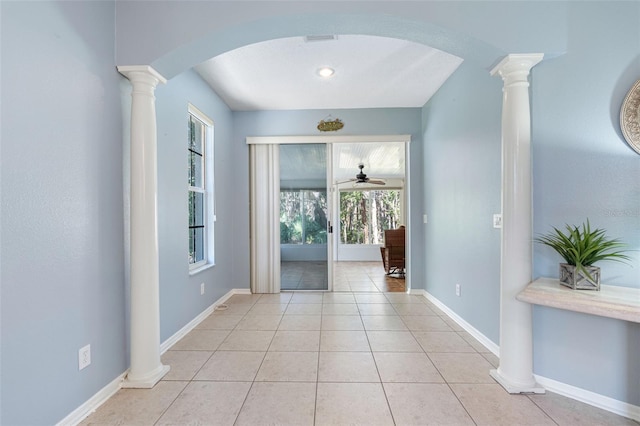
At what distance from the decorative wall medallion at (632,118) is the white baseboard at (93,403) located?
3.53 meters

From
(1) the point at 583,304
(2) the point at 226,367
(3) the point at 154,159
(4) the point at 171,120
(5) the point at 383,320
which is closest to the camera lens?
(1) the point at 583,304

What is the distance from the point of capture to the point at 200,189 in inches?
132

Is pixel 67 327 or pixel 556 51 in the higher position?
pixel 556 51

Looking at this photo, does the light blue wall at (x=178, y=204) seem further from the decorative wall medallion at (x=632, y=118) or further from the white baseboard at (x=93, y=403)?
the decorative wall medallion at (x=632, y=118)

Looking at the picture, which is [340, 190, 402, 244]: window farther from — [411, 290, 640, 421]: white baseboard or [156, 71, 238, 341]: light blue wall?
[411, 290, 640, 421]: white baseboard

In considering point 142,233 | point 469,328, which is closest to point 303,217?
point 469,328

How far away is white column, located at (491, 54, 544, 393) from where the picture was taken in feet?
5.94

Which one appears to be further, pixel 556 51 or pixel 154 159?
pixel 154 159

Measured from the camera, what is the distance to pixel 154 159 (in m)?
1.97

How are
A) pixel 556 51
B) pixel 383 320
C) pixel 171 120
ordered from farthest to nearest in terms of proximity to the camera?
pixel 383 320
pixel 171 120
pixel 556 51

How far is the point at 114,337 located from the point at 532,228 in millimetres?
2840

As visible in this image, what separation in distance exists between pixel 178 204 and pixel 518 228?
9.09ft

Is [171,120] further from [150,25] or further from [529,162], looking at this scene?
[529,162]

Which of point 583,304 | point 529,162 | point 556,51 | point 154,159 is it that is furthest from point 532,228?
point 154,159
